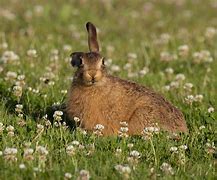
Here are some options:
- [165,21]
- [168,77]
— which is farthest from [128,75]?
[165,21]

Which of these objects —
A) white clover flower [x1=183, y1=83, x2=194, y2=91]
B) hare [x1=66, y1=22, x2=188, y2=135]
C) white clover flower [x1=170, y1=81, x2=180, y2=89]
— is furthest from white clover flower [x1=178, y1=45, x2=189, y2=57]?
hare [x1=66, y1=22, x2=188, y2=135]

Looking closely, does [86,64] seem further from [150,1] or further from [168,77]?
[150,1]

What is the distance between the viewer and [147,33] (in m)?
16.5

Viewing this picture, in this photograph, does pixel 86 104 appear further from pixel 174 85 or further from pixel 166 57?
pixel 166 57

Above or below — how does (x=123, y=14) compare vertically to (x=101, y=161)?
above

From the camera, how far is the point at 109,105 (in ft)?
28.4

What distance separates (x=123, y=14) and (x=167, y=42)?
165 inches

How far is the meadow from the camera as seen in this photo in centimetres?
680

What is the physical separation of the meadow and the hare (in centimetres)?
31

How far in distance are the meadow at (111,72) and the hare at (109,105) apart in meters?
0.31

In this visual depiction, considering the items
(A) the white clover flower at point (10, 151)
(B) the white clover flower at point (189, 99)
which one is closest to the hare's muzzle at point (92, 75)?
(B) the white clover flower at point (189, 99)

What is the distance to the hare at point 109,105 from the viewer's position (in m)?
8.50

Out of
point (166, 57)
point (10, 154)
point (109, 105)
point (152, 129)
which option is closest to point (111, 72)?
point (166, 57)

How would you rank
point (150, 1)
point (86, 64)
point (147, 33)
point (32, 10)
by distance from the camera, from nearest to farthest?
point (86, 64) < point (147, 33) < point (32, 10) < point (150, 1)
